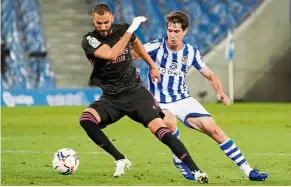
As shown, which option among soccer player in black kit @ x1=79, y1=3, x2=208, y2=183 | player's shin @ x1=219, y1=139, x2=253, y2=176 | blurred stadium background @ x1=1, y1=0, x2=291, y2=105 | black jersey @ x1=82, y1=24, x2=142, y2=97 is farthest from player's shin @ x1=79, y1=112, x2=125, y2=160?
blurred stadium background @ x1=1, y1=0, x2=291, y2=105

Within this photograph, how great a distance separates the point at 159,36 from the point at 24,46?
4.99 metres

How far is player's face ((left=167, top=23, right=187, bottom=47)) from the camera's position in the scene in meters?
9.61

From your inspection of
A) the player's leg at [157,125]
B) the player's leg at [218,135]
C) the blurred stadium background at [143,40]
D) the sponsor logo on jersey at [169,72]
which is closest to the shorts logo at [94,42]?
the player's leg at [157,125]

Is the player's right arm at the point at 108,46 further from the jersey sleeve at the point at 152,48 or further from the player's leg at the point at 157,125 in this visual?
the jersey sleeve at the point at 152,48

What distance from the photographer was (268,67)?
32.2m

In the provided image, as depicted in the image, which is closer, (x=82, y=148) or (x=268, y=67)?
(x=82, y=148)

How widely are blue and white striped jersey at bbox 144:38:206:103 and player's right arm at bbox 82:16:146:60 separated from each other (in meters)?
1.02

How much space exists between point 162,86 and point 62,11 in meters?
24.0

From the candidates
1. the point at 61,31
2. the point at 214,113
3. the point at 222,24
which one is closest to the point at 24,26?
the point at 61,31

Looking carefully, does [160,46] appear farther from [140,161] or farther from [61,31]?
[61,31]

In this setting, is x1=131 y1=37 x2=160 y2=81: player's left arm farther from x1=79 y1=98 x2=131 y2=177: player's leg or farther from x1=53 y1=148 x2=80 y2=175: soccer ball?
x1=53 y1=148 x2=80 y2=175: soccer ball

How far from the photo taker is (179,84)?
9953 millimetres

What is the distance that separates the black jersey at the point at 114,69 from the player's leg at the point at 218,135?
72 cm

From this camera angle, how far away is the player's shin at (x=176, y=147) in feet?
28.8
